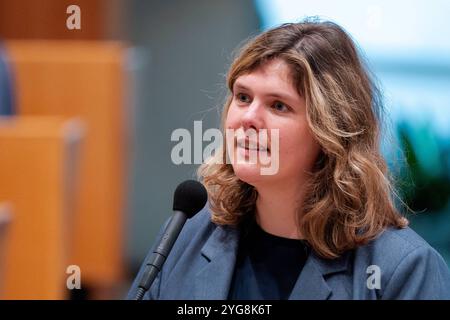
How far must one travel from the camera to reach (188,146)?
1.47 metres

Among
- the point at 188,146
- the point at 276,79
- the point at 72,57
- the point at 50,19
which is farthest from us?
the point at 50,19

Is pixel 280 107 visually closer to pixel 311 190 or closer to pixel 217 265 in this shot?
pixel 311 190

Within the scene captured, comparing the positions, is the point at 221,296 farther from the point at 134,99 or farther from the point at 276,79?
the point at 134,99

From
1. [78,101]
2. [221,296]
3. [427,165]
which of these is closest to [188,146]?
[221,296]

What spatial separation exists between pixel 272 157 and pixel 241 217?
17cm

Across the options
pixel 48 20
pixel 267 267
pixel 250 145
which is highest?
pixel 250 145

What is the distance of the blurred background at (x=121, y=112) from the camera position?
241cm

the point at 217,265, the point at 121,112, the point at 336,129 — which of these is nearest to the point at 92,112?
the point at 121,112

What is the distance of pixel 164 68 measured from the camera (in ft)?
13.9

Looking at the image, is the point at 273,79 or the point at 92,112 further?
the point at 92,112

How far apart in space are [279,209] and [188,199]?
0.17 metres

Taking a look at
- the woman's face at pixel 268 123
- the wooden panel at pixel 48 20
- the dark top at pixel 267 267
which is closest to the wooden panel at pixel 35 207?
the dark top at pixel 267 267

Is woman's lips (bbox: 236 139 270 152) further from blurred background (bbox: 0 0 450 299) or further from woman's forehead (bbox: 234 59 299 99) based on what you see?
blurred background (bbox: 0 0 450 299)

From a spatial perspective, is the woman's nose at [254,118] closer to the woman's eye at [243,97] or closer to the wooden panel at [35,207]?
the woman's eye at [243,97]
